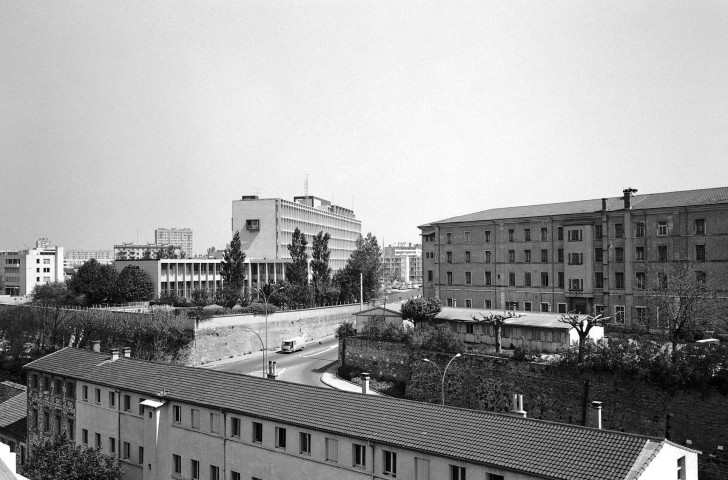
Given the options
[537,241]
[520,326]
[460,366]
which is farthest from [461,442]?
[537,241]

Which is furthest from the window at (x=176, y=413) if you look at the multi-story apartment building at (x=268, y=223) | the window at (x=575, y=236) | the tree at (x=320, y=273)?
the multi-story apartment building at (x=268, y=223)

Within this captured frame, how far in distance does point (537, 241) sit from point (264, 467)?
4899cm

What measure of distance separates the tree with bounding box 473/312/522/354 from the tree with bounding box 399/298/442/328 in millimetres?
4914

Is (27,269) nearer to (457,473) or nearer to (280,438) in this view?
(280,438)

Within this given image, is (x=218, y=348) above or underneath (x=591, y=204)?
underneath

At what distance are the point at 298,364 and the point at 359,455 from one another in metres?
37.9

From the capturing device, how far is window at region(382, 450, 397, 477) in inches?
1088

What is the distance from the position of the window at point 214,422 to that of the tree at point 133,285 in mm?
73787

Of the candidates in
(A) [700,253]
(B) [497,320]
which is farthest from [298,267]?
(A) [700,253]

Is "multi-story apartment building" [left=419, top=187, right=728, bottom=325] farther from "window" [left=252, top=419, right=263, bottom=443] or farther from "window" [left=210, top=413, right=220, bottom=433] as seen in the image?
"window" [left=210, top=413, right=220, bottom=433]

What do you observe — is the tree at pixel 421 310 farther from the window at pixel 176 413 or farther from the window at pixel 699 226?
A: the window at pixel 176 413

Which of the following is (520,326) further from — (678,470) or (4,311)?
(4,311)

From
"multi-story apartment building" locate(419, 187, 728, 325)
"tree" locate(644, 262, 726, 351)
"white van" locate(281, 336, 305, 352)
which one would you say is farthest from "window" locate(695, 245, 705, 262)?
"white van" locate(281, 336, 305, 352)

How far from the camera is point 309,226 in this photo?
15925 centimetres
